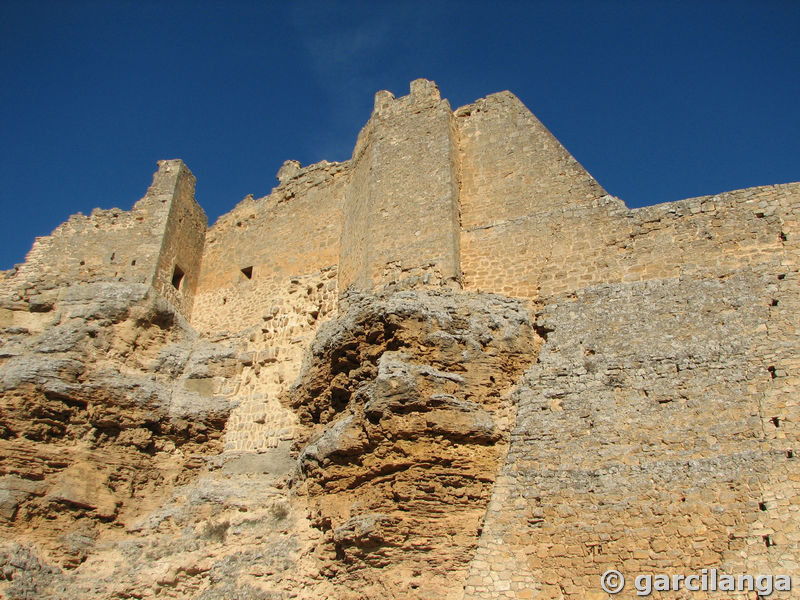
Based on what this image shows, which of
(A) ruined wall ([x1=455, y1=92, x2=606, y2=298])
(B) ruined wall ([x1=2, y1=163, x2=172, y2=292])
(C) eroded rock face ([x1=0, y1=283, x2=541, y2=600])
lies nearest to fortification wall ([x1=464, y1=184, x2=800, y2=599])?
(C) eroded rock face ([x1=0, y1=283, x2=541, y2=600])

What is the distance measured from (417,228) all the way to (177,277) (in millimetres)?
5056

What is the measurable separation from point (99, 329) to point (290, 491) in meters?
4.19

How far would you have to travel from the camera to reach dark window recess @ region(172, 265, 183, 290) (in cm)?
1358

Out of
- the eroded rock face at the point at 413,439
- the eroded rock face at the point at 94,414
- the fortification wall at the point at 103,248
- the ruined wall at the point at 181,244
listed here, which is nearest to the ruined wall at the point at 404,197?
the eroded rock face at the point at 413,439

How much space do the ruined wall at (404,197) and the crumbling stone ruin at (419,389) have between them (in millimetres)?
47

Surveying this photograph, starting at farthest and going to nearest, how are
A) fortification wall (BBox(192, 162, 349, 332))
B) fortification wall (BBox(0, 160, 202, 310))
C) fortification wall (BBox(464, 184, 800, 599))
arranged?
1. fortification wall (BBox(0, 160, 202, 310))
2. fortification wall (BBox(192, 162, 349, 332))
3. fortification wall (BBox(464, 184, 800, 599))

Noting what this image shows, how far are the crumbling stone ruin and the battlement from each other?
44 mm

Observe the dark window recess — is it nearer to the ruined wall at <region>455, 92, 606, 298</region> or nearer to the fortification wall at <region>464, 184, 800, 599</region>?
the ruined wall at <region>455, 92, 606, 298</region>

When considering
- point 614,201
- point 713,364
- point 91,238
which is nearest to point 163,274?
point 91,238

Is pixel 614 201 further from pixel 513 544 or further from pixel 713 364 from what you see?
pixel 513 544

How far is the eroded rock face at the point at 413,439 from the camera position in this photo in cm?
805

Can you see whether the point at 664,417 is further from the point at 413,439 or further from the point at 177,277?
the point at 177,277

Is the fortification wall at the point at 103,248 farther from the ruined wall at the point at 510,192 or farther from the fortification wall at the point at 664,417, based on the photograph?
the fortification wall at the point at 664,417

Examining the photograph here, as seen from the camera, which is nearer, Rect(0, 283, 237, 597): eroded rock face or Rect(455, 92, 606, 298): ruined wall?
Rect(0, 283, 237, 597): eroded rock face
